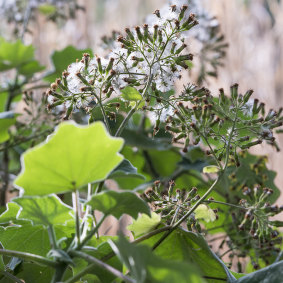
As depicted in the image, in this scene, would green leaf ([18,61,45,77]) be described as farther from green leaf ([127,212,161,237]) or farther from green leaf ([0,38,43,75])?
green leaf ([127,212,161,237])

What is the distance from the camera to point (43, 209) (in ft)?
1.19

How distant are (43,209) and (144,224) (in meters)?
0.10

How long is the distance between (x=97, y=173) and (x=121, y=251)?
60 mm

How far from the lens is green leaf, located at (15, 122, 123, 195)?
11.9 inches

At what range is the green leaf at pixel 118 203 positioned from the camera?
0.34m

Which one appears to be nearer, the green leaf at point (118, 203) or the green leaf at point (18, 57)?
the green leaf at point (118, 203)

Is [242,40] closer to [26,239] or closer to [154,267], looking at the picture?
[26,239]

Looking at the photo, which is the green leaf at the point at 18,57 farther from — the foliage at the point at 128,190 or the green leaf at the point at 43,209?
the green leaf at the point at 43,209

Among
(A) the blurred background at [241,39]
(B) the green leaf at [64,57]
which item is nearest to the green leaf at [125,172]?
(B) the green leaf at [64,57]

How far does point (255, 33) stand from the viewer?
164 centimetres

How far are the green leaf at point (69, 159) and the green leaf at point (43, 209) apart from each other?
0.09 ft

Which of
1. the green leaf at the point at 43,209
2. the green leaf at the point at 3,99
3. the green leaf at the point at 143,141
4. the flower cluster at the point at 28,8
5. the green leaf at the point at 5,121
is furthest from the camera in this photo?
the flower cluster at the point at 28,8

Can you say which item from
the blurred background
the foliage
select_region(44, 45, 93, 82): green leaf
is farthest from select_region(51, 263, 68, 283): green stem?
the blurred background

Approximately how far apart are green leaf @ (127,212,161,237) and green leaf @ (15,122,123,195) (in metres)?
0.10
